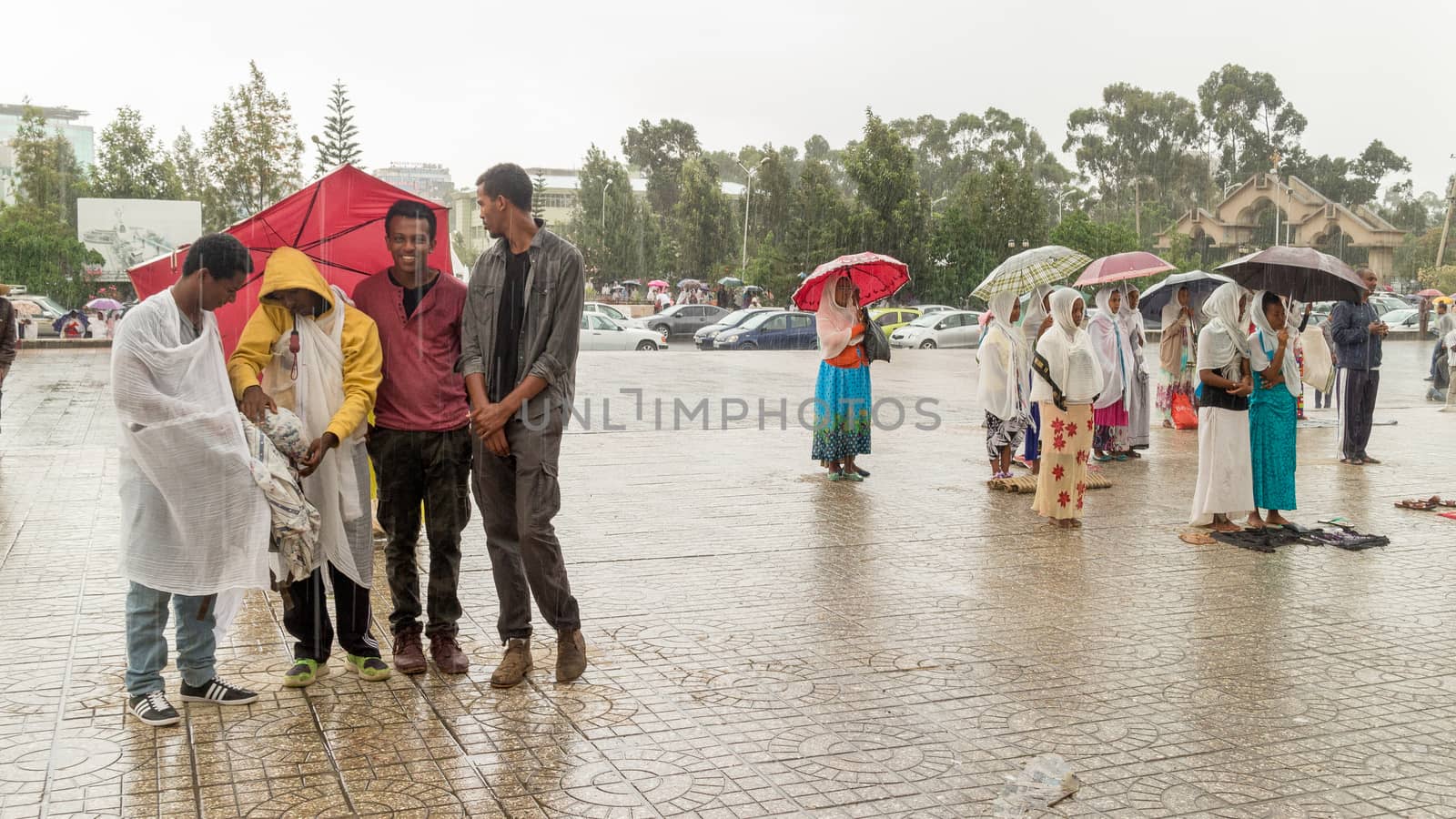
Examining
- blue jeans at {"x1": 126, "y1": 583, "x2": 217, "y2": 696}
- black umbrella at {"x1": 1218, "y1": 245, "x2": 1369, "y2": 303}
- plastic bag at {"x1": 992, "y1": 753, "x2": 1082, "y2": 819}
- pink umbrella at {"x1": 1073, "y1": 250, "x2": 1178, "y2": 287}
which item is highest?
pink umbrella at {"x1": 1073, "y1": 250, "x2": 1178, "y2": 287}

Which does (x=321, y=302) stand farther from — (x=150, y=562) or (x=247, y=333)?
(x=150, y=562)

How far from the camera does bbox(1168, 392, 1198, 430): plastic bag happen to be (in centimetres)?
1349

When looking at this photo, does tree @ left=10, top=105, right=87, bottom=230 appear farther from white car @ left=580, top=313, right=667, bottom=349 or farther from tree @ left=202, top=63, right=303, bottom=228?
white car @ left=580, top=313, right=667, bottom=349

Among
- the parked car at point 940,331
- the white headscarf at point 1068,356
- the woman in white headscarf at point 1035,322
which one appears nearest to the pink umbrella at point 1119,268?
the woman in white headscarf at point 1035,322

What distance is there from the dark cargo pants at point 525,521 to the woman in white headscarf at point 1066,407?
413cm

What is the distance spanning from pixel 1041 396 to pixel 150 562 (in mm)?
5572

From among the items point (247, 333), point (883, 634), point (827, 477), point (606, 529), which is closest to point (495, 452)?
point (247, 333)

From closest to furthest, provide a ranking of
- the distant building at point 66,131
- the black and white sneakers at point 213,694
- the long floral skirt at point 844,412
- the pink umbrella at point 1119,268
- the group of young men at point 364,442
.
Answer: the group of young men at point 364,442
the black and white sneakers at point 213,694
the long floral skirt at point 844,412
the pink umbrella at point 1119,268
the distant building at point 66,131

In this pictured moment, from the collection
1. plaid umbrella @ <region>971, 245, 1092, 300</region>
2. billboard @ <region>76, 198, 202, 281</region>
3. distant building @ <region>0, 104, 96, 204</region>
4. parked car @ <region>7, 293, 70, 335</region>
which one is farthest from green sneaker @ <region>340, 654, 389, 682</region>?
distant building @ <region>0, 104, 96, 204</region>

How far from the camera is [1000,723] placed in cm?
412

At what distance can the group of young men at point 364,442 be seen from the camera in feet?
13.2

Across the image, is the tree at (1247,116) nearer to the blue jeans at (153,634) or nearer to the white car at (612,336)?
the white car at (612,336)

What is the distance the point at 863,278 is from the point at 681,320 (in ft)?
87.9

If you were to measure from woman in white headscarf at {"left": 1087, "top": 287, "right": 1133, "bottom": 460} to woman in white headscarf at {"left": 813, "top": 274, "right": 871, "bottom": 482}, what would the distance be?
249cm
